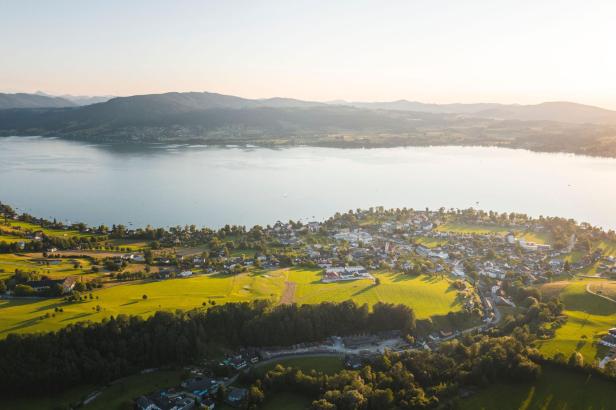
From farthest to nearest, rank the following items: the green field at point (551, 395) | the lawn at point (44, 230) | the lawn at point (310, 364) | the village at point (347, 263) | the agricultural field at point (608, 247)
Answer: the lawn at point (44, 230)
the agricultural field at point (608, 247)
the village at point (347, 263)
the lawn at point (310, 364)
the green field at point (551, 395)

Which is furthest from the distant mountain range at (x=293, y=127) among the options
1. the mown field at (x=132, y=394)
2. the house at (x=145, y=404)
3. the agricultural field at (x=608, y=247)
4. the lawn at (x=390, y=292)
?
the house at (x=145, y=404)

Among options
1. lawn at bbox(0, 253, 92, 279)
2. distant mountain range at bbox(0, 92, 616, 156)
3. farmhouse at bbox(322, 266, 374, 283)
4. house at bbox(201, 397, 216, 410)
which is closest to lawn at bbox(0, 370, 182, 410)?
house at bbox(201, 397, 216, 410)

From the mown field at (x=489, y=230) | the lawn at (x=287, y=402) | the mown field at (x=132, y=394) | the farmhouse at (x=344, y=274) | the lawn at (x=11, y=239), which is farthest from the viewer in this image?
the mown field at (x=489, y=230)

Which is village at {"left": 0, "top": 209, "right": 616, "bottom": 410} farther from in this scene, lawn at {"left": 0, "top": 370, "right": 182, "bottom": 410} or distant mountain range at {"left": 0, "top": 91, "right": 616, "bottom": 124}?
distant mountain range at {"left": 0, "top": 91, "right": 616, "bottom": 124}

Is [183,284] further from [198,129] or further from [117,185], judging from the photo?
[198,129]

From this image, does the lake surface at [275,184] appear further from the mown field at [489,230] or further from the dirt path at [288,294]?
the dirt path at [288,294]
